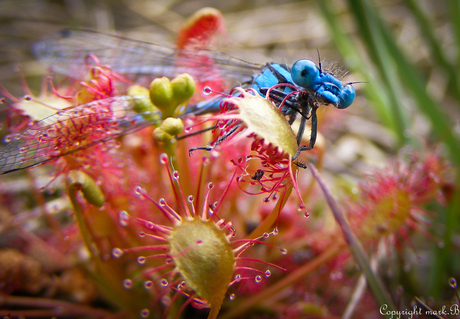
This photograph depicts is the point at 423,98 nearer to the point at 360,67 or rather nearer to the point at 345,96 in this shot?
the point at 360,67

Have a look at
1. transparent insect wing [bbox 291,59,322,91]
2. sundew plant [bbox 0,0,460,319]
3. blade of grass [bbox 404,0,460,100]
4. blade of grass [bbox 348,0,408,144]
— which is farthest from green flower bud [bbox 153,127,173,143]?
blade of grass [bbox 404,0,460,100]

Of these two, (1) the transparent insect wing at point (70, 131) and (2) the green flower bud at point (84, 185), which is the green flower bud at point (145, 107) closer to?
(1) the transparent insect wing at point (70, 131)

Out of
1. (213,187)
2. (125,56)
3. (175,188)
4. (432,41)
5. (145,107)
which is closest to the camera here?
(175,188)

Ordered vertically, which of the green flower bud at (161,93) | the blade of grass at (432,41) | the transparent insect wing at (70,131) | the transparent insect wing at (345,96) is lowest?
the transparent insect wing at (70,131)

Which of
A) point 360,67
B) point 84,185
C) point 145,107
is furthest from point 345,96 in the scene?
point 360,67

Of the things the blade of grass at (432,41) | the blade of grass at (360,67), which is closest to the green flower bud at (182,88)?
the blade of grass at (360,67)

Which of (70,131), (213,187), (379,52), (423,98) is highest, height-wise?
(379,52)

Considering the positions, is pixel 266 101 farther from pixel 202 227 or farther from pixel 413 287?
pixel 413 287

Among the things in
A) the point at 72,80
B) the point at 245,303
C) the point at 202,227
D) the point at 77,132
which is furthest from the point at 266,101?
the point at 72,80
